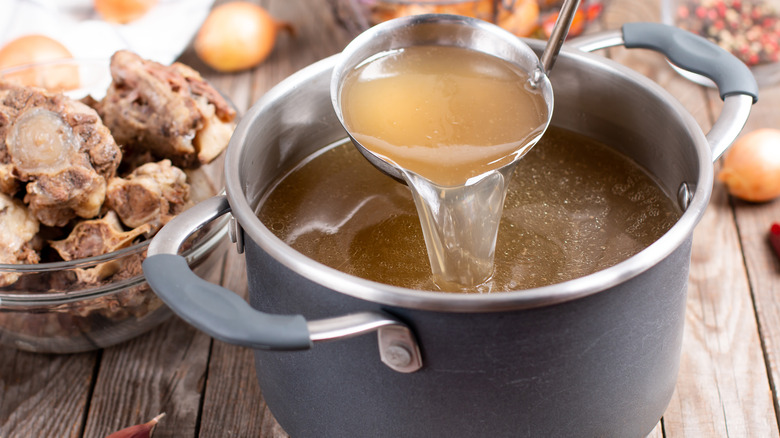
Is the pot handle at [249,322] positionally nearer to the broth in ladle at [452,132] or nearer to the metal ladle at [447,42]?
the broth in ladle at [452,132]

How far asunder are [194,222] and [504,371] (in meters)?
0.39

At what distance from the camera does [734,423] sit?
1185mm

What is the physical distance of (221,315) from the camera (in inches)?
31.8

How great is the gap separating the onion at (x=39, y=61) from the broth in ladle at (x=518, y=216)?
0.57m

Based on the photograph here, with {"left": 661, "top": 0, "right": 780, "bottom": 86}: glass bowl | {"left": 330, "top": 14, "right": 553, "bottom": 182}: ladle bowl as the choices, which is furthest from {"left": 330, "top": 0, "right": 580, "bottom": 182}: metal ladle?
{"left": 661, "top": 0, "right": 780, "bottom": 86}: glass bowl

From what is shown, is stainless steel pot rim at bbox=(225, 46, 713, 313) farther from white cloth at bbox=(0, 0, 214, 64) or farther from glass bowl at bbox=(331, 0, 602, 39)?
white cloth at bbox=(0, 0, 214, 64)

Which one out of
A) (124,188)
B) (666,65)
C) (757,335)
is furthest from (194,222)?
(666,65)

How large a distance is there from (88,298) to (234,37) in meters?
0.86

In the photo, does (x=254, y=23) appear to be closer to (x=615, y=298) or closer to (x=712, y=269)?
(x=712, y=269)

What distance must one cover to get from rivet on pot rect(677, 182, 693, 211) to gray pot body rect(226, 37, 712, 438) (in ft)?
0.05

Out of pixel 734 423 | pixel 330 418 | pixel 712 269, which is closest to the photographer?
pixel 330 418

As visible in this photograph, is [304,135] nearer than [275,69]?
Yes

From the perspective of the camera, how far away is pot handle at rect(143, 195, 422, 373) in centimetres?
79

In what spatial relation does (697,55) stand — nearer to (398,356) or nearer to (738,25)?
(398,356)
